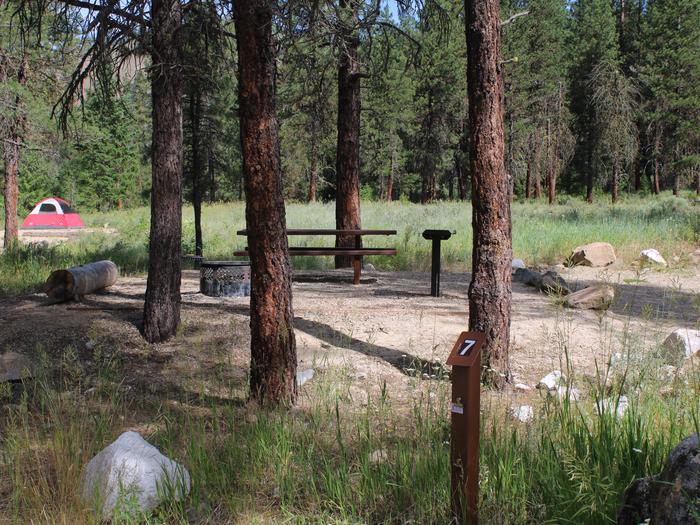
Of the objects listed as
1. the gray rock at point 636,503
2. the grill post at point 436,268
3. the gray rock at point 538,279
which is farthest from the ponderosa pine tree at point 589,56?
the gray rock at point 636,503

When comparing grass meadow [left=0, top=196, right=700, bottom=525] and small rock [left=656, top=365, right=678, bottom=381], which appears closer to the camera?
grass meadow [left=0, top=196, right=700, bottom=525]

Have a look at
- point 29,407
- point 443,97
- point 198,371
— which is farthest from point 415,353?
point 443,97

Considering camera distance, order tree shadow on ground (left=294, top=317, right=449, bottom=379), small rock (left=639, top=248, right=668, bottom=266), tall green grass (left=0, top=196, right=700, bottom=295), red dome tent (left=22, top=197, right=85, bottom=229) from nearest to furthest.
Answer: tree shadow on ground (left=294, top=317, right=449, bottom=379), tall green grass (left=0, top=196, right=700, bottom=295), small rock (left=639, top=248, right=668, bottom=266), red dome tent (left=22, top=197, right=85, bottom=229)

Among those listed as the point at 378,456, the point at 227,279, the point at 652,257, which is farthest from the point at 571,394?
the point at 652,257

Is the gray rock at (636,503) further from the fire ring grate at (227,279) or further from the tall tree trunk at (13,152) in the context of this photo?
the tall tree trunk at (13,152)

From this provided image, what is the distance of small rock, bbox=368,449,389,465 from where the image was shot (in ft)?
9.29

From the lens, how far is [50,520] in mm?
2682

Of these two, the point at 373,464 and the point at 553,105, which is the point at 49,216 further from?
the point at 373,464

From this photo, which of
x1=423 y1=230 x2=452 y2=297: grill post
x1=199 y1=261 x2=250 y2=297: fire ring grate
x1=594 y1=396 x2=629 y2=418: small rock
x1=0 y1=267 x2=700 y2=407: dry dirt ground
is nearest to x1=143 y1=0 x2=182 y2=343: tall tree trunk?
x1=0 y1=267 x2=700 y2=407: dry dirt ground

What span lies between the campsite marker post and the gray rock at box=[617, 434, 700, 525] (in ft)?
1.69

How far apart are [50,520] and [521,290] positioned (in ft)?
24.4

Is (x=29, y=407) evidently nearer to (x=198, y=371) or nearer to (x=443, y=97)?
(x=198, y=371)

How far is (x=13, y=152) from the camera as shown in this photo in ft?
50.8

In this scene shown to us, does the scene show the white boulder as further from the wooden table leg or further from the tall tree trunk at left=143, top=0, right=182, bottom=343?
the wooden table leg
